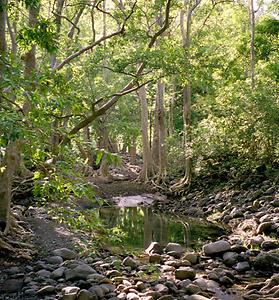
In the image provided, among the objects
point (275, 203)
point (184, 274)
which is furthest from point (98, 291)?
point (275, 203)

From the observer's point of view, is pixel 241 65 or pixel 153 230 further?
pixel 241 65

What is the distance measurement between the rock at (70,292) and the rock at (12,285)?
64 centimetres

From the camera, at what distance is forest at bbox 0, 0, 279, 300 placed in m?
Result: 4.30

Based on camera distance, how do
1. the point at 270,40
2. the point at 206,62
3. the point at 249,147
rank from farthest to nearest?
the point at 270,40 < the point at 249,147 < the point at 206,62

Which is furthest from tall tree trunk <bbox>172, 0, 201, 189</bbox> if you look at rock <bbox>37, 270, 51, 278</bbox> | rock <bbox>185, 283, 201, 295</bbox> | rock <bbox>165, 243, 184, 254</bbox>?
rock <bbox>37, 270, 51, 278</bbox>

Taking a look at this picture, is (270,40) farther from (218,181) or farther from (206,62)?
(218,181)

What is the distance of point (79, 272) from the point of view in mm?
6141

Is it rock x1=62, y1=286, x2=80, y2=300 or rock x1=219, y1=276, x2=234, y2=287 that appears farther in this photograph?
rock x1=219, y1=276, x2=234, y2=287

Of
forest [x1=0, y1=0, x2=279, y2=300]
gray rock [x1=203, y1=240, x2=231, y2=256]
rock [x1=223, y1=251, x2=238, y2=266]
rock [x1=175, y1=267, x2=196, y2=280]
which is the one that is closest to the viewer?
forest [x1=0, y1=0, x2=279, y2=300]

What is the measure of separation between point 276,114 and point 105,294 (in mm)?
8456

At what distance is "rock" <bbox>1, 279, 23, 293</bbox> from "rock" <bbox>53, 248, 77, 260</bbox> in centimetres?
129

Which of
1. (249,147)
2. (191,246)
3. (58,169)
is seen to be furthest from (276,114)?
(58,169)

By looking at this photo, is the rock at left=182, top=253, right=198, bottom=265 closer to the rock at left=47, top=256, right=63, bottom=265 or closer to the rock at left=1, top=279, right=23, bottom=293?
the rock at left=47, top=256, right=63, bottom=265

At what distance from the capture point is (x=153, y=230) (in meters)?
11.2
